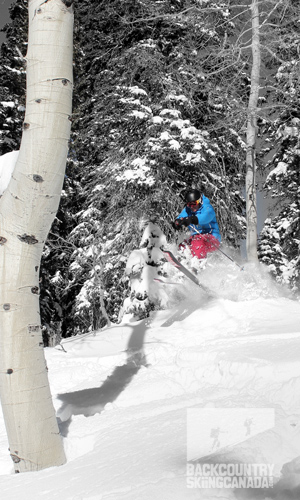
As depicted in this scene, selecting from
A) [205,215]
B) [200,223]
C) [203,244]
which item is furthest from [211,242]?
[205,215]

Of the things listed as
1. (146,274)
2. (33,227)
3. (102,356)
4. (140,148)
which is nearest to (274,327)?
(102,356)

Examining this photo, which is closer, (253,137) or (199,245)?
(199,245)

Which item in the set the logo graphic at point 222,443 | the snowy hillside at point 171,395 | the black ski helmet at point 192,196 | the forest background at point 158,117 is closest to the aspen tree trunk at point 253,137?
the forest background at point 158,117

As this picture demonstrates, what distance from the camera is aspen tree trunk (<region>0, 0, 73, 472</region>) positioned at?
2.62m

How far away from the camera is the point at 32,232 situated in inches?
106

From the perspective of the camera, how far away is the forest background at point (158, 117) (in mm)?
10648

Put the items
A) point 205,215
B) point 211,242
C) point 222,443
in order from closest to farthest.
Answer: point 222,443
point 205,215
point 211,242

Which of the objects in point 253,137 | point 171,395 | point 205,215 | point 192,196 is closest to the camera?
point 171,395

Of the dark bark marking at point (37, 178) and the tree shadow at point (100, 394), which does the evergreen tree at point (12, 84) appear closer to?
the tree shadow at point (100, 394)

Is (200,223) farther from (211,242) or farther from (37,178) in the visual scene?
(37,178)

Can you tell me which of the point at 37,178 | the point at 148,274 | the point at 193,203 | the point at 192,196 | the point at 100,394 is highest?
the point at 192,196

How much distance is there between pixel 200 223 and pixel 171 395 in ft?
14.9

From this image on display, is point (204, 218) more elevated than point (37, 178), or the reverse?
point (204, 218)

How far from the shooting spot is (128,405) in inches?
163
